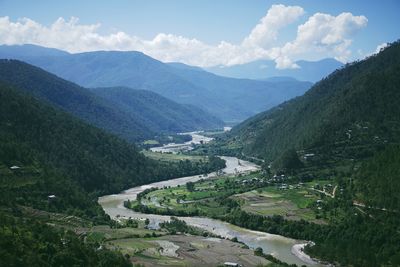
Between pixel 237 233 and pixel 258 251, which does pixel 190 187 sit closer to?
pixel 237 233

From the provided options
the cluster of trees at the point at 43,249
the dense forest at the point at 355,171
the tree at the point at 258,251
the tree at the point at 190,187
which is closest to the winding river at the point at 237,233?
the dense forest at the point at 355,171

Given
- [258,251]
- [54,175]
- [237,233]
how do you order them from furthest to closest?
[54,175] < [237,233] < [258,251]

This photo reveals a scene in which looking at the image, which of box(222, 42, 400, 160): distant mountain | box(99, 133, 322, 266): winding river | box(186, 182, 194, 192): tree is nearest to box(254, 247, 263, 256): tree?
box(99, 133, 322, 266): winding river

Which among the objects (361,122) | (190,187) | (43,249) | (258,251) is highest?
(361,122)

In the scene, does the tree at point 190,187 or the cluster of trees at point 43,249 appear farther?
the tree at point 190,187

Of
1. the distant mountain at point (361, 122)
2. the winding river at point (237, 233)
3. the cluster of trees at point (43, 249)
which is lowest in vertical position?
the winding river at point (237, 233)

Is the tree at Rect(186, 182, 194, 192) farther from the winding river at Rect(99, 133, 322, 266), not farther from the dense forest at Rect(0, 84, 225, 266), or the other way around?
the dense forest at Rect(0, 84, 225, 266)

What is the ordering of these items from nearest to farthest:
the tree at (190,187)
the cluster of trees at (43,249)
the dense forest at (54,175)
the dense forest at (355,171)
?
the cluster of trees at (43,249)
the dense forest at (54,175)
the dense forest at (355,171)
the tree at (190,187)

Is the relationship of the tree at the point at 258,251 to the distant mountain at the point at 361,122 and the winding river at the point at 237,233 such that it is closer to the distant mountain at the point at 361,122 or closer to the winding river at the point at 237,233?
the winding river at the point at 237,233

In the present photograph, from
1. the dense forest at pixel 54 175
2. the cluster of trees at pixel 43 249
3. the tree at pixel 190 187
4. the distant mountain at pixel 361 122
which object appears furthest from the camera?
the distant mountain at pixel 361 122

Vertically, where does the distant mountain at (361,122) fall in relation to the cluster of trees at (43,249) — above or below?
above

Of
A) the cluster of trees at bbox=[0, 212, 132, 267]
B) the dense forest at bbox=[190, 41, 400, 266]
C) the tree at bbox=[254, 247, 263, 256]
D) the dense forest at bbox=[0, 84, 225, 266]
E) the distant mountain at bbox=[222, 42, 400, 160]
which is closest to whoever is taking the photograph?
the cluster of trees at bbox=[0, 212, 132, 267]

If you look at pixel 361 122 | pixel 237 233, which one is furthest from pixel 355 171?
pixel 361 122
